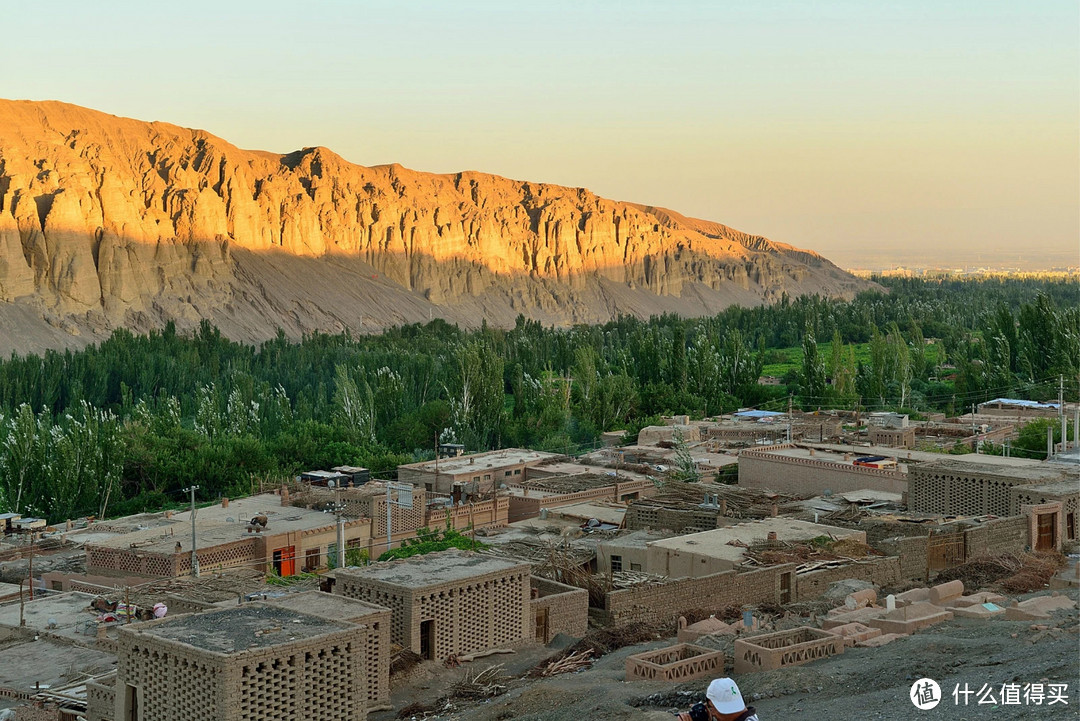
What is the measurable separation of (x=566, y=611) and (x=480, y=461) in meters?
16.6

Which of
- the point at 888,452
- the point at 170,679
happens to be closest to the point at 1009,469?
the point at 888,452

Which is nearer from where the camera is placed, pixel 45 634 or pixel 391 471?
pixel 45 634

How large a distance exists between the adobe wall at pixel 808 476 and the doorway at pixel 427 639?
13430mm

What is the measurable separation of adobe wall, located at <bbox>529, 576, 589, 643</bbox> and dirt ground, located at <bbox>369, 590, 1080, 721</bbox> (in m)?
2.62

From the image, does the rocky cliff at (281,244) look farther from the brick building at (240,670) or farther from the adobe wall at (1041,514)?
the brick building at (240,670)

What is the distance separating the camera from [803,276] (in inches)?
6545

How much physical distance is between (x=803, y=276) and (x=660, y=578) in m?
150

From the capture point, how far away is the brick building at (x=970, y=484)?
23891mm

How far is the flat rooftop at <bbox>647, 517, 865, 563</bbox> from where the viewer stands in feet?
68.4

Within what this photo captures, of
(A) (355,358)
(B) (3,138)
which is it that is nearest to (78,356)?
(A) (355,358)

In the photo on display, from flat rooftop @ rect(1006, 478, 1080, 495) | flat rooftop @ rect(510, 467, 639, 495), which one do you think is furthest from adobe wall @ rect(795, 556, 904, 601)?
flat rooftop @ rect(510, 467, 639, 495)

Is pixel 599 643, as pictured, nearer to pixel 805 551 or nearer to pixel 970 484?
pixel 805 551

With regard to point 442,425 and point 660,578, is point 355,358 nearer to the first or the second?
point 442,425

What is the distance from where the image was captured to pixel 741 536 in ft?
72.0
